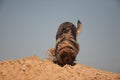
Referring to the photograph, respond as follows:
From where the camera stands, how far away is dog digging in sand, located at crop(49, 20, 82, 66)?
11.6 metres

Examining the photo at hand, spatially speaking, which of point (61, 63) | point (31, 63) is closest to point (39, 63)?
point (31, 63)

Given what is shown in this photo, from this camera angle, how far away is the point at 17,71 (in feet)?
32.8

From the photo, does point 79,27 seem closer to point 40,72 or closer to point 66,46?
point 66,46

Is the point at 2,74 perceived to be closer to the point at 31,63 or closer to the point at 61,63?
the point at 31,63

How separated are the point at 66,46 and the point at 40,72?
2.32 metres

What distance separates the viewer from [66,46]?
11555mm

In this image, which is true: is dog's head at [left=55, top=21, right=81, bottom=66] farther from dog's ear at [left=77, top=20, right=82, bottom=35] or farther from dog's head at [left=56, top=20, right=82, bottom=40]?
dog's ear at [left=77, top=20, right=82, bottom=35]

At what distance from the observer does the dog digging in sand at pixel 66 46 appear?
1156 cm

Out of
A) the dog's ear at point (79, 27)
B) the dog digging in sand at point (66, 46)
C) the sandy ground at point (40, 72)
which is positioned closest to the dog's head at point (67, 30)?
the dog digging in sand at point (66, 46)

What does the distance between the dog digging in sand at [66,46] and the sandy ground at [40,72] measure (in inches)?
27.8

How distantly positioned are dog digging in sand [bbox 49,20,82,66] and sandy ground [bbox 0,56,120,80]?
2.32ft

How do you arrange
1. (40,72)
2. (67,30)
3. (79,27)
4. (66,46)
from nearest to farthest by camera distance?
(40,72), (66,46), (67,30), (79,27)

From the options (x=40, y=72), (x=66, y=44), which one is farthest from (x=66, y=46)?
(x=40, y=72)

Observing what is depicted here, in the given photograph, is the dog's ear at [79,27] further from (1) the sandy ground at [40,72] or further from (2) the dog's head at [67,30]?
(1) the sandy ground at [40,72]
